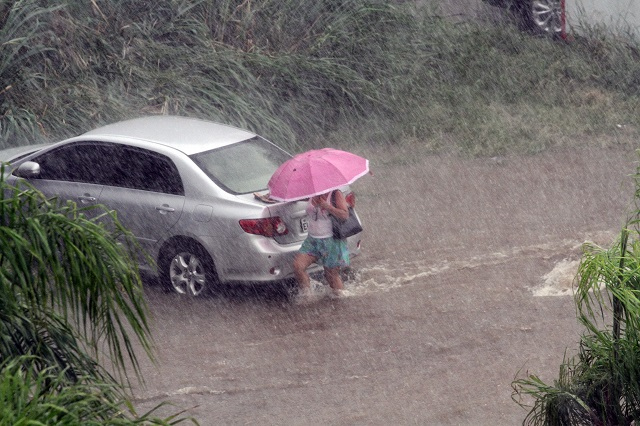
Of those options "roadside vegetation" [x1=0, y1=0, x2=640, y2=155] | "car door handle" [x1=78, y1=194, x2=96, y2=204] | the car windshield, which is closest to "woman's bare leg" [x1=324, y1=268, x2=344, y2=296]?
the car windshield

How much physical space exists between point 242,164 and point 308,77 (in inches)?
233

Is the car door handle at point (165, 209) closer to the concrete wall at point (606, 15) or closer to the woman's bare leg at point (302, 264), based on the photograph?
the woman's bare leg at point (302, 264)

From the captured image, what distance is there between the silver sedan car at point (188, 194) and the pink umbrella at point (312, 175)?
0.23 m

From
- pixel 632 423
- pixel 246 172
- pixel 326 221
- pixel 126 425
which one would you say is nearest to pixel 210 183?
pixel 246 172

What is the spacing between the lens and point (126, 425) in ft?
10.6

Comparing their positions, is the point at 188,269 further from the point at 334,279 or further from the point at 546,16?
the point at 546,16

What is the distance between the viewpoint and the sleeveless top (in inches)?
A: 341

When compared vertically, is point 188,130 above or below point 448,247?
above

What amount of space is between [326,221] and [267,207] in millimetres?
555

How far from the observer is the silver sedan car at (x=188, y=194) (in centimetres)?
869

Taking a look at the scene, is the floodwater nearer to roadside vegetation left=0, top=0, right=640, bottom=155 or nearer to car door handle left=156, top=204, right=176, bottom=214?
car door handle left=156, top=204, right=176, bottom=214

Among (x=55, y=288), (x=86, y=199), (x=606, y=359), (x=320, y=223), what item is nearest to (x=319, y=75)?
(x=86, y=199)

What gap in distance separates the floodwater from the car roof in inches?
57.4

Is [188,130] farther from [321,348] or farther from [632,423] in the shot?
[632,423]
